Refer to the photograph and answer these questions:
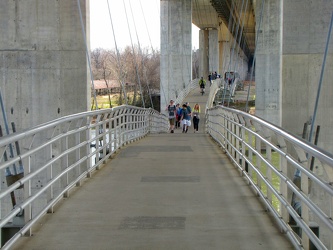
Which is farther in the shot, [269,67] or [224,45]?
[224,45]

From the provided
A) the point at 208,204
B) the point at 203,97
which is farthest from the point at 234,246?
the point at 203,97

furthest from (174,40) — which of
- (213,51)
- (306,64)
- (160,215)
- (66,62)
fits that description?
(160,215)

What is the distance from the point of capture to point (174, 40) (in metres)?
52.3

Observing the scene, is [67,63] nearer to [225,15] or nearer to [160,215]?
[160,215]

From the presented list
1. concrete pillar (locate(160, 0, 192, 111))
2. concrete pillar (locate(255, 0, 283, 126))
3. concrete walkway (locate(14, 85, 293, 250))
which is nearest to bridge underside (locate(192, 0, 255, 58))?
concrete pillar (locate(160, 0, 192, 111))

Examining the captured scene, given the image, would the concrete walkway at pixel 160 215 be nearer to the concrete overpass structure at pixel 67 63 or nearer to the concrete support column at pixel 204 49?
the concrete overpass structure at pixel 67 63

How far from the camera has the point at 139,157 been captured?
1314 centimetres

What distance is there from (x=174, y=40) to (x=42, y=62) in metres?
35.3

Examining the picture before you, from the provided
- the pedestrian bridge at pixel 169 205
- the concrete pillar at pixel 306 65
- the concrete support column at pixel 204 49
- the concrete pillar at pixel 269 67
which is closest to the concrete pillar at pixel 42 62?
the concrete pillar at pixel 306 65

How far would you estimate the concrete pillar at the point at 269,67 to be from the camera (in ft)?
116

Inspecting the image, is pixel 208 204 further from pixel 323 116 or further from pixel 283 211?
pixel 323 116

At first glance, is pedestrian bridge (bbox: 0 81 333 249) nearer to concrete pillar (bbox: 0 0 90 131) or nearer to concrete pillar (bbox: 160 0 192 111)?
concrete pillar (bbox: 0 0 90 131)

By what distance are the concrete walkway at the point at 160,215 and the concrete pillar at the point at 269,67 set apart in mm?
24857

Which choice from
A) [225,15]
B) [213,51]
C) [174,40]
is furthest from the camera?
[213,51]
